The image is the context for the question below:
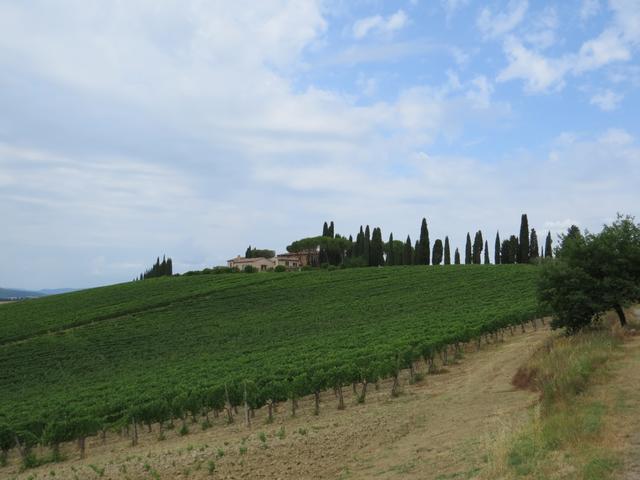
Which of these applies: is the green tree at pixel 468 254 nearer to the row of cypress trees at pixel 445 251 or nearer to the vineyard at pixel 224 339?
the row of cypress trees at pixel 445 251

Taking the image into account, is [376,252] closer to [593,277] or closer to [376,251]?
[376,251]

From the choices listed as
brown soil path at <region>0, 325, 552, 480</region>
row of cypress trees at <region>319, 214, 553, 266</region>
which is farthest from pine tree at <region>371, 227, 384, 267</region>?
brown soil path at <region>0, 325, 552, 480</region>

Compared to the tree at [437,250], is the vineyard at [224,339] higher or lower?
lower

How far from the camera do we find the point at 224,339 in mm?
51844

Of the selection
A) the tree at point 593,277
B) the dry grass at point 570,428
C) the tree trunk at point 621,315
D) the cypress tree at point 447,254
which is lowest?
the dry grass at point 570,428

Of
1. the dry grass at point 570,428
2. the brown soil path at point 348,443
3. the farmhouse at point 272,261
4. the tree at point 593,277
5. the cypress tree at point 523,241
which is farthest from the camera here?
the farmhouse at point 272,261

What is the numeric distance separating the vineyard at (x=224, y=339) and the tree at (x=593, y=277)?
6.51 metres

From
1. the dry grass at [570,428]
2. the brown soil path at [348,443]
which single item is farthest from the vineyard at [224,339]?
the dry grass at [570,428]

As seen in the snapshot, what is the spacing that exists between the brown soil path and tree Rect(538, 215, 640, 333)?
4777 millimetres

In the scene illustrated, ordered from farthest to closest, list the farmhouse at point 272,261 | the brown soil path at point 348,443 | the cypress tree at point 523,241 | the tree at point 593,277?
1. the farmhouse at point 272,261
2. the cypress tree at point 523,241
3. the tree at point 593,277
4. the brown soil path at point 348,443

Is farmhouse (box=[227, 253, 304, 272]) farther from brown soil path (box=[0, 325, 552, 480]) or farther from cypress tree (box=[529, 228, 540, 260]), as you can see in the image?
brown soil path (box=[0, 325, 552, 480])

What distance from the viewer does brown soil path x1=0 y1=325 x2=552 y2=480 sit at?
1359 centimetres

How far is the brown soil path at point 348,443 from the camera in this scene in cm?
1359

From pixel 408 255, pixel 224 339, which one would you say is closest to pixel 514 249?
pixel 408 255
